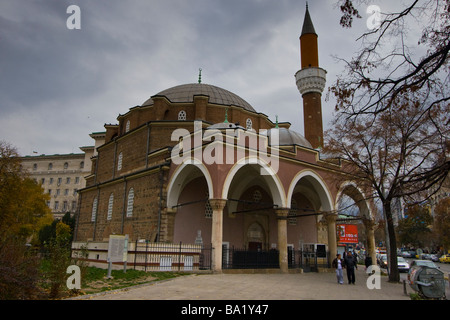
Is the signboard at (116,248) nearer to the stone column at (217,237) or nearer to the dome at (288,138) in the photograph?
the stone column at (217,237)

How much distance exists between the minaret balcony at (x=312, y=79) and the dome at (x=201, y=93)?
4.41 m

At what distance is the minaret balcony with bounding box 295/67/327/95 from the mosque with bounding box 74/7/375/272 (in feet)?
0.25

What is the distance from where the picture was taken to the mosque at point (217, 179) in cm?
1473

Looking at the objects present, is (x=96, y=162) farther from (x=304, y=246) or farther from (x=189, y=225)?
(x=304, y=246)

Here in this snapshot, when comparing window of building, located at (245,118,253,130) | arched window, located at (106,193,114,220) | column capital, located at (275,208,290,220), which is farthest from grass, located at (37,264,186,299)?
window of building, located at (245,118,253,130)

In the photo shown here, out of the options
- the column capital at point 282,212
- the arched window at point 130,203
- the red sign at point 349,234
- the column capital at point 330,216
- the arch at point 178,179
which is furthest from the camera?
the red sign at point 349,234

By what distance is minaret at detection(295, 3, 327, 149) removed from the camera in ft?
83.0

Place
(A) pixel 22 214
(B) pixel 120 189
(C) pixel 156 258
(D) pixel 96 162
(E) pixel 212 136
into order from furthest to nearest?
(D) pixel 96 162 → (A) pixel 22 214 → (B) pixel 120 189 → (E) pixel 212 136 → (C) pixel 156 258

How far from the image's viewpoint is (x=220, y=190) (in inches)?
526

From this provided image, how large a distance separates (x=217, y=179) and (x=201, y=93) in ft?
40.7

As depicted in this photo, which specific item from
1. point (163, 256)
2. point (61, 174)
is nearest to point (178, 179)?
point (163, 256)

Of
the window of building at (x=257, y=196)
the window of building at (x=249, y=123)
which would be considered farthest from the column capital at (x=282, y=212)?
the window of building at (x=249, y=123)
